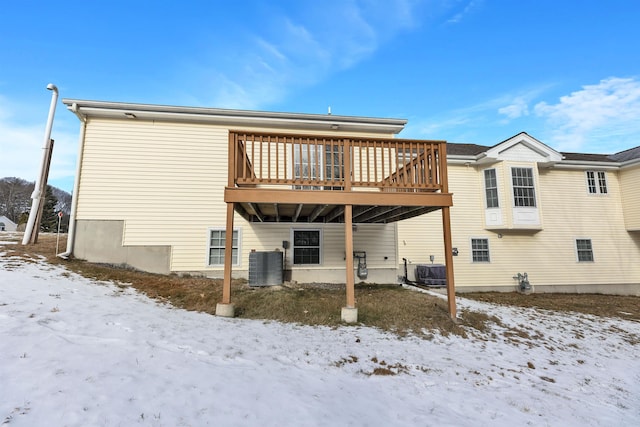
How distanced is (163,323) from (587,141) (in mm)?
Result: 25279

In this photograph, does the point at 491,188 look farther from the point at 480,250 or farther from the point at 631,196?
the point at 631,196

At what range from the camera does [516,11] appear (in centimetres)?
1050

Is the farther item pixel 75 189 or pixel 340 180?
pixel 75 189

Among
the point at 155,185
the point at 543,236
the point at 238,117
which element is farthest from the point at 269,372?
the point at 543,236

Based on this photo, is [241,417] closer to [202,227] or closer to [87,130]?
[202,227]

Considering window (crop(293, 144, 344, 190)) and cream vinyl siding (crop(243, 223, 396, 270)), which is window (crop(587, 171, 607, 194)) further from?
window (crop(293, 144, 344, 190))

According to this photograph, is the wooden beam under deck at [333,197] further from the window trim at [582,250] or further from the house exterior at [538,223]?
the window trim at [582,250]

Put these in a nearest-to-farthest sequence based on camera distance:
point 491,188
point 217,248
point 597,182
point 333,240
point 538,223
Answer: point 217,248 < point 333,240 < point 538,223 < point 491,188 < point 597,182

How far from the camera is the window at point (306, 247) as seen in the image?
376 inches

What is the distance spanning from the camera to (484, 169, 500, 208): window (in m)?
11.5

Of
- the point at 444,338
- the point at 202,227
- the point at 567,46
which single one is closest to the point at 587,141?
the point at 567,46

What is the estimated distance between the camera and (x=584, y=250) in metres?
12.1

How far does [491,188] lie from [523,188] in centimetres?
130

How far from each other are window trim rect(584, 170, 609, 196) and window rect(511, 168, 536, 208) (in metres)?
3.46
